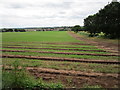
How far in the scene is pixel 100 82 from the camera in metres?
5.79

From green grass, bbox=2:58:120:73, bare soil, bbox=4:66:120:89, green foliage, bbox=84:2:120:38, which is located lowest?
bare soil, bbox=4:66:120:89

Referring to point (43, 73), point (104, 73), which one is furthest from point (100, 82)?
point (43, 73)

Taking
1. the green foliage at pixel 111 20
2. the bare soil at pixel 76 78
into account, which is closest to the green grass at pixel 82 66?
the bare soil at pixel 76 78

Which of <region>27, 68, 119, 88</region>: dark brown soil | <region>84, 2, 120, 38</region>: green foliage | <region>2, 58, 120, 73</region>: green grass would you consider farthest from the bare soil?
<region>84, 2, 120, 38</region>: green foliage

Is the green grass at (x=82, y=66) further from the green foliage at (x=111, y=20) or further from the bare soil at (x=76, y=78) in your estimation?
the green foliage at (x=111, y=20)

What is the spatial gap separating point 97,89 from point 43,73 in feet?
10.1

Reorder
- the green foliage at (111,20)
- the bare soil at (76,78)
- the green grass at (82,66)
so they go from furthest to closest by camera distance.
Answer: the green foliage at (111,20) → the green grass at (82,66) → the bare soil at (76,78)

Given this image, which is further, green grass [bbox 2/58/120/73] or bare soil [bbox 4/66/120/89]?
green grass [bbox 2/58/120/73]

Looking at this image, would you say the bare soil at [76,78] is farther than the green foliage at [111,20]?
No

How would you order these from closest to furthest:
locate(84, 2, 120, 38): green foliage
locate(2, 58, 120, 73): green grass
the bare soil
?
the bare soil, locate(2, 58, 120, 73): green grass, locate(84, 2, 120, 38): green foliage

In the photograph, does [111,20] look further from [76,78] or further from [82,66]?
[76,78]

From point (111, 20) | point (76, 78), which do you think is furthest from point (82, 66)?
point (111, 20)

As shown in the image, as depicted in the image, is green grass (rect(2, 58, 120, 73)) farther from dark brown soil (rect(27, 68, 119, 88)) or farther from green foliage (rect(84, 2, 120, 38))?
green foliage (rect(84, 2, 120, 38))

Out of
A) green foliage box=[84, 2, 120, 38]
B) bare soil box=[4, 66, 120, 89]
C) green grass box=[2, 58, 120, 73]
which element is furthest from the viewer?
green foliage box=[84, 2, 120, 38]
